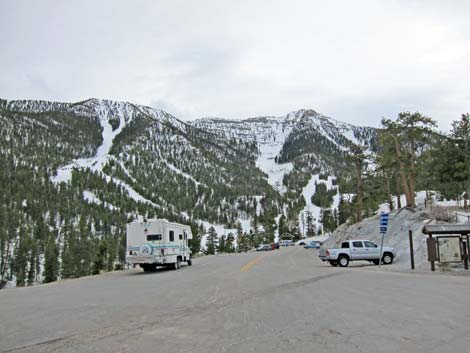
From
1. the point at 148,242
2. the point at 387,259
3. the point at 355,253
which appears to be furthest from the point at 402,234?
the point at 148,242

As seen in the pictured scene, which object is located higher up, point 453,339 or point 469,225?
point 469,225

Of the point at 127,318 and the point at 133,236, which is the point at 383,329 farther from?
the point at 133,236

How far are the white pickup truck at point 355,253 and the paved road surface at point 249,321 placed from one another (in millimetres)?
15076

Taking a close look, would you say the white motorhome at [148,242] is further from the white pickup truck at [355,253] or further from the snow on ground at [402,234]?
the snow on ground at [402,234]

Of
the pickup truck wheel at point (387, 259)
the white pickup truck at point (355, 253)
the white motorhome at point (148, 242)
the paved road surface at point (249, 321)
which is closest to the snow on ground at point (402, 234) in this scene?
the pickup truck wheel at point (387, 259)

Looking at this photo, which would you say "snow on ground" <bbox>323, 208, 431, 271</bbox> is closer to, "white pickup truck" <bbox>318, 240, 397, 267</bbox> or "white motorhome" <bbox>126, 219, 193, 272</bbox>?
"white pickup truck" <bbox>318, 240, 397, 267</bbox>

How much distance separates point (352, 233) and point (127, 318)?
166 ft

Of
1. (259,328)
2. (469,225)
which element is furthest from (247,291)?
(469,225)

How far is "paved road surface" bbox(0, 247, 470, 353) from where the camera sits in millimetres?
7605

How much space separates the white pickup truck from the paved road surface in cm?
1508

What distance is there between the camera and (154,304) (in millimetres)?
13227

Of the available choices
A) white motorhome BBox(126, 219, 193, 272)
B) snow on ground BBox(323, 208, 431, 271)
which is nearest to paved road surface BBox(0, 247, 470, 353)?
white motorhome BBox(126, 219, 193, 272)

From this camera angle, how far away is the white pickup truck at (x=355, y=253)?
1230 inches

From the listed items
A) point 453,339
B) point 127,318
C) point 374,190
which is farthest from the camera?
point 374,190
